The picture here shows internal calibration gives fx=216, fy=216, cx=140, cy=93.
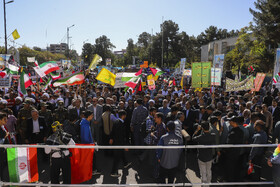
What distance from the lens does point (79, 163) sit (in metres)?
4.64

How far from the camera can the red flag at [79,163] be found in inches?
180

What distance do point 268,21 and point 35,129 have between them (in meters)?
27.4

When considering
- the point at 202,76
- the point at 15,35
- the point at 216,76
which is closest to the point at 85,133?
the point at 202,76

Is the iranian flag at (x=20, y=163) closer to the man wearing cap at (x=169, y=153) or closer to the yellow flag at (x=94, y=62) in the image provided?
the man wearing cap at (x=169, y=153)

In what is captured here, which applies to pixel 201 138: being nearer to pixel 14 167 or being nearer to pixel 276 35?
pixel 14 167

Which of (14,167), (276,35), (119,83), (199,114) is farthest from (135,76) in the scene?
(276,35)

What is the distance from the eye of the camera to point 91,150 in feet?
15.4

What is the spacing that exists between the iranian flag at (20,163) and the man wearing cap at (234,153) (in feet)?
13.3

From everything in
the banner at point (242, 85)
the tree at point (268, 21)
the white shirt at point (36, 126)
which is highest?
the tree at point (268, 21)

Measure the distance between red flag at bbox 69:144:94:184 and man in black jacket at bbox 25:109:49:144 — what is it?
2.25m

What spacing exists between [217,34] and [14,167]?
246ft

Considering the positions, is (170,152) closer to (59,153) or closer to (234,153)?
(234,153)

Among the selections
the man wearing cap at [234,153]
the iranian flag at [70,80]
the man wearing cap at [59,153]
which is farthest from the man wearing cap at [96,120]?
the man wearing cap at [234,153]

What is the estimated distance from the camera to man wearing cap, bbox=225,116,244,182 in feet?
15.3
